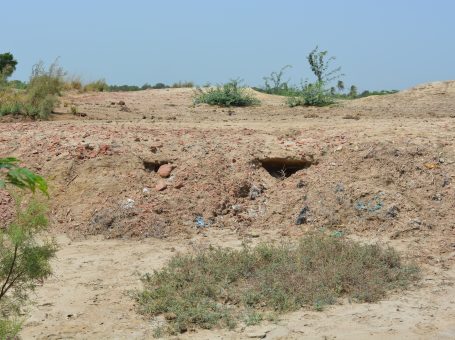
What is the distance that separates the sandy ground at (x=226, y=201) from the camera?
6.12 meters

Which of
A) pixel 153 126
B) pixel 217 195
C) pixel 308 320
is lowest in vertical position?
pixel 308 320

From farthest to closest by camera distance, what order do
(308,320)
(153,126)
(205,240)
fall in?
(153,126) < (205,240) < (308,320)

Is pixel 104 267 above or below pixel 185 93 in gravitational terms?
below

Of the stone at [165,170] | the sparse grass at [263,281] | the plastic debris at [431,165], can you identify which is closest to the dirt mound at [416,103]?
the plastic debris at [431,165]

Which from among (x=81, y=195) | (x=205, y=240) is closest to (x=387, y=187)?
(x=205, y=240)

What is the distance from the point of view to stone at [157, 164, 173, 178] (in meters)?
8.88

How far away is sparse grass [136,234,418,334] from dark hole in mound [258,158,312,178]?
1975mm

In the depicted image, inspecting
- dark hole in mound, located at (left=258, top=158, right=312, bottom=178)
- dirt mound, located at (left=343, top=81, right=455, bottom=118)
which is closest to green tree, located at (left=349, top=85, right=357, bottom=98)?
dirt mound, located at (left=343, top=81, right=455, bottom=118)

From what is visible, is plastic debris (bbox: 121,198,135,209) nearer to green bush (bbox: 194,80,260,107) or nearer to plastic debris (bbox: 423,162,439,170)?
plastic debris (bbox: 423,162,439,170)

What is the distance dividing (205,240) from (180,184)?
1.06 m

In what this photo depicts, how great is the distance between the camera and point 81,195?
8680 mm

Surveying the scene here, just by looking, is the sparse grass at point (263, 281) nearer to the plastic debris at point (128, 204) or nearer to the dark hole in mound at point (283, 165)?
the plastic debris at point (128, 204)

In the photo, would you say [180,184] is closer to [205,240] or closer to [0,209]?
[205,240]

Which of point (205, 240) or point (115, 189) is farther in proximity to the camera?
point (115, 189)
